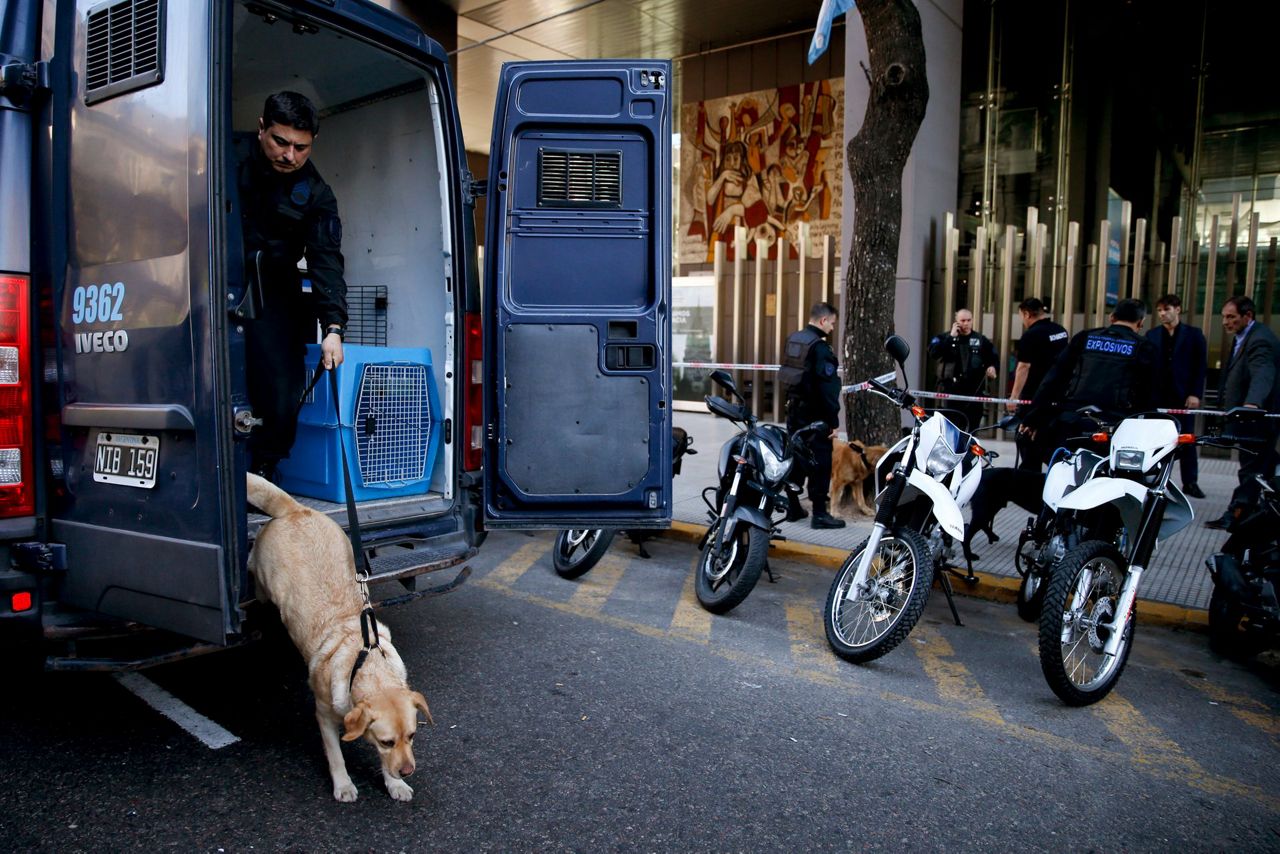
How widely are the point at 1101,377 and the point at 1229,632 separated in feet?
5.63

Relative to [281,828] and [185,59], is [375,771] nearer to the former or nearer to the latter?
[281,828]

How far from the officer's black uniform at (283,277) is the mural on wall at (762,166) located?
35.9ft

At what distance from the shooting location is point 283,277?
13.6 feet

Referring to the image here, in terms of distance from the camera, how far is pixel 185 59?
3.03 metres

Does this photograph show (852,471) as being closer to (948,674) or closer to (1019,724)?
(948,674)

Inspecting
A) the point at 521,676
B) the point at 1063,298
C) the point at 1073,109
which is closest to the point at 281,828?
the point at 521,676

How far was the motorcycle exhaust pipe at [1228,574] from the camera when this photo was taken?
4.48 m

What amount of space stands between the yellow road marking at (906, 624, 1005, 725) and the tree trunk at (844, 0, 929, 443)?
125 inches

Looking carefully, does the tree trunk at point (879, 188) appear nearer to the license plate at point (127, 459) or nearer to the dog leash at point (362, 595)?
the dog leash at point (362, 595)

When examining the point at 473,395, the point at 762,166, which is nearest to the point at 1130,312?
the point at 473,395

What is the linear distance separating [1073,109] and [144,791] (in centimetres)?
1451

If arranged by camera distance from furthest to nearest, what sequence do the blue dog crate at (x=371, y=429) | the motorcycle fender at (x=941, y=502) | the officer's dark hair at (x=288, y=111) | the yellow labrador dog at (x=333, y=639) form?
the blue dog crate at (x=371, y=429) < the motorcycle fender at (x=941, y=502) < the officer's dark hair at (x=288, y=111) < the yellow labrador dog at (x=333, y=639)

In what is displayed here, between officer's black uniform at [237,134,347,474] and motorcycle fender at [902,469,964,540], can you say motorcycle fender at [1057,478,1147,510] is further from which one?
officer's black uniform at [237,134,347,474]

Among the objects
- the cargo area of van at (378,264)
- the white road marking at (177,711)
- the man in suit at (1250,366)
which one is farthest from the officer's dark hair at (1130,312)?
the white road marking at (177,711)
